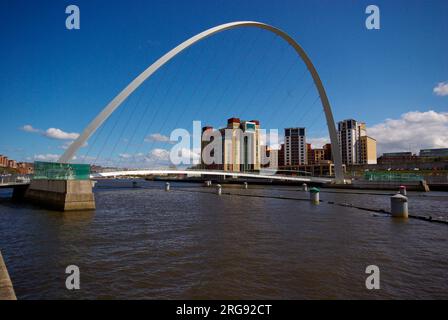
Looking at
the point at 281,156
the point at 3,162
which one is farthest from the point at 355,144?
the point at 3,162

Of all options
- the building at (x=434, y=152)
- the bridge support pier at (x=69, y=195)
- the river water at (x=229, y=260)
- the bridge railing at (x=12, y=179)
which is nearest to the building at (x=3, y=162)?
the bridge railing at (x=12, y=179)

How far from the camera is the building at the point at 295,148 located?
14075 cm

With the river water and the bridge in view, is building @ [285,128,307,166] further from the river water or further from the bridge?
the river water

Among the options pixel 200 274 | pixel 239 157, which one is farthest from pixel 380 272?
pixel 239 157

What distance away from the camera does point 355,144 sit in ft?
439

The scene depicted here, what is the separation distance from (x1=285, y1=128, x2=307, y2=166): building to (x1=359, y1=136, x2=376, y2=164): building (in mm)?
24917

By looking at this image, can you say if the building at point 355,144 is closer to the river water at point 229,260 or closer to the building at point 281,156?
the building at point 281,156

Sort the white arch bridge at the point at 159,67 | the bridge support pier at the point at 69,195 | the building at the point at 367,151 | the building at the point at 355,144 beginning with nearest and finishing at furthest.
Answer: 1. the bridge support pier at the point at 69,195
2. the white arch bridge at the point at 159,67
3. the building at the point at 367,151
4. the building at the point at 355,144

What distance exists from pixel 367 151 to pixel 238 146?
57.3 meters

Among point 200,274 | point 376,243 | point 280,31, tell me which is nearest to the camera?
point 200,274

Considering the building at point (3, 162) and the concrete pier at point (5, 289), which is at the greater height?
the building at point (3, 162)
